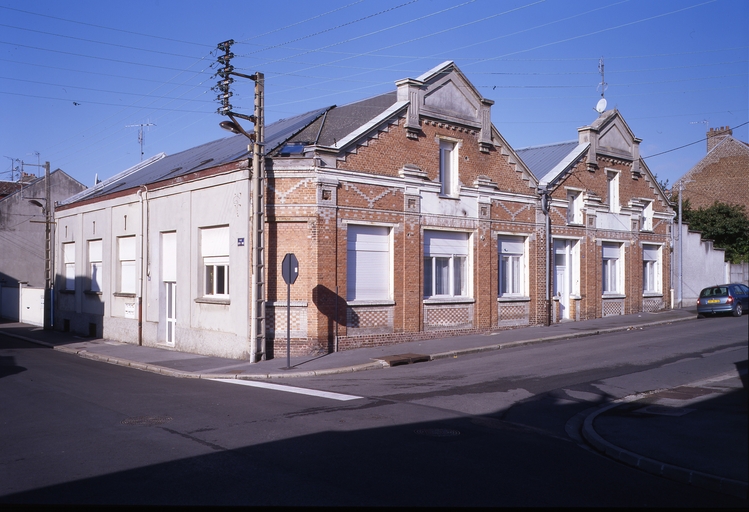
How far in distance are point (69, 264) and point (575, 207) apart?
2319 centimetres

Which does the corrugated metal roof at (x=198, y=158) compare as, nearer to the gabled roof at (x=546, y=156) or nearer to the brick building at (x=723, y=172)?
the gabled roof at (x=546, y=156)

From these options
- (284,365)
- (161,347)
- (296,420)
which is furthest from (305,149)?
(296,420)

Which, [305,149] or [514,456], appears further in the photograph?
[305,149]

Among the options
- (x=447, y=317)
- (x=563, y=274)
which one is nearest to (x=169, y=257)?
(x=447, y=317)

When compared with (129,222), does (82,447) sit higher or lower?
lower

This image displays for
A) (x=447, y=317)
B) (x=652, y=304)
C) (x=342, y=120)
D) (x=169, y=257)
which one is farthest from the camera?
(x=652, y=304)

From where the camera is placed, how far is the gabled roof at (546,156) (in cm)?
2831

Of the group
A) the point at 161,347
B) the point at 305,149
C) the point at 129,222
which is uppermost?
the point at 305,149

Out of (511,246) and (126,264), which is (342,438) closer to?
(511,246)

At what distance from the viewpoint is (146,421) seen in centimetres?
988

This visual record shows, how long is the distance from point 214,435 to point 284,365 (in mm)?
8162

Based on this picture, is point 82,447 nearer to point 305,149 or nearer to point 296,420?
point 296,420

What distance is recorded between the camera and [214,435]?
345 inches

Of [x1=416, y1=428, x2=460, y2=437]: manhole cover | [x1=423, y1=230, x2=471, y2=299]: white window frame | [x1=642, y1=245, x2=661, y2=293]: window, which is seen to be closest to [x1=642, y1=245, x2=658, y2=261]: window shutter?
[x1=642, y1=245, x2=661, y2=293]: window
